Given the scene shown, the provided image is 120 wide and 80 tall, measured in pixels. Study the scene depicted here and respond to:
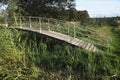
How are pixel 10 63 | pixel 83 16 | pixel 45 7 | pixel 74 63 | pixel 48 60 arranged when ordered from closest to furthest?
pixel 10 63
pixel 74 63
pixel 48 60
pixel 83 16
pixel 45 7

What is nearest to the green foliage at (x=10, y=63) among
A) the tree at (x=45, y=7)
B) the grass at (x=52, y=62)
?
the grass at (x=52, y=62)

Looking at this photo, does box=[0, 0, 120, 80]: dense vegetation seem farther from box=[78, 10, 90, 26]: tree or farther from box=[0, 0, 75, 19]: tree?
box=[0, 0, 75, 19]: tree

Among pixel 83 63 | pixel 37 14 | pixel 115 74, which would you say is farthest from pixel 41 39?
pixel 37 14

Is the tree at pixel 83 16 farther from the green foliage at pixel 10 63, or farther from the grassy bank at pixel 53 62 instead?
A: the green foliage at pixel 10 63

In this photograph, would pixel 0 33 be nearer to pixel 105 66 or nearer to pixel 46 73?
pixel 46 73

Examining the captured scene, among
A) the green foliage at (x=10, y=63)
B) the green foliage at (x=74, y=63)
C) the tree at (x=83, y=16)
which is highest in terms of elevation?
the green foliage at (x=10, y=63)

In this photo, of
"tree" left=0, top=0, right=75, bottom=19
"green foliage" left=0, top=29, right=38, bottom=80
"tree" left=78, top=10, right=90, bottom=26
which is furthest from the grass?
"tree" left=0, top=0, right=75, bottom=19

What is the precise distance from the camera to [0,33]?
1006cm

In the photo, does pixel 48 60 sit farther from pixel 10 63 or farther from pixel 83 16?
pixel 83 16

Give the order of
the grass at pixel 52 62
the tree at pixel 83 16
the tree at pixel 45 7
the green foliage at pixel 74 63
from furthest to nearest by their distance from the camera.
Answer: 1. the tree at pixel 45 7
2. the tree at pixel 83 16
3. the green foliage at pixel 74 63
4. the grass at pixel 52 62

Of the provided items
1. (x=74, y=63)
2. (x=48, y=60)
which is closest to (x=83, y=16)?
(x=48, y=60)

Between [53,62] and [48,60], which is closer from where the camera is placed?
[53,62]

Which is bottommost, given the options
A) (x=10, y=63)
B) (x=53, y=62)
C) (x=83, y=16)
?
(x=83, y=16)

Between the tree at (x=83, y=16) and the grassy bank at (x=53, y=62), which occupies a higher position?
the grassy bank at (x=53, y=62)
